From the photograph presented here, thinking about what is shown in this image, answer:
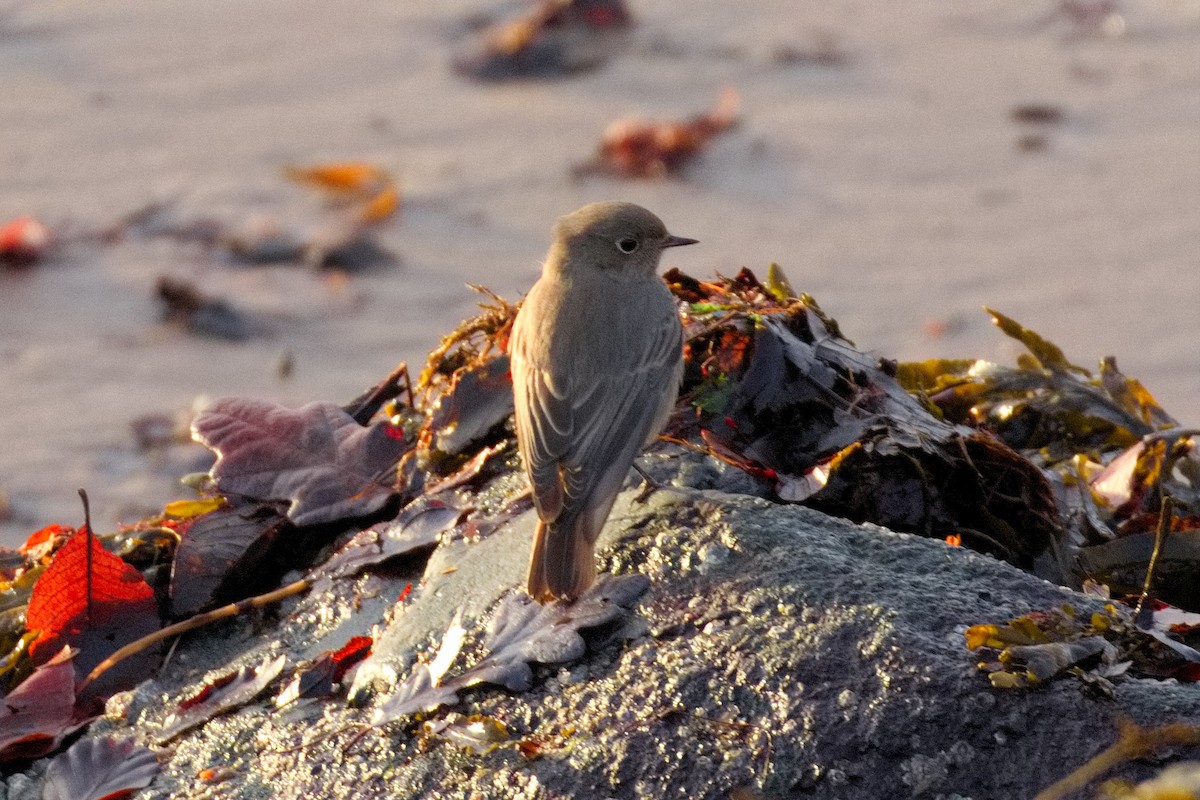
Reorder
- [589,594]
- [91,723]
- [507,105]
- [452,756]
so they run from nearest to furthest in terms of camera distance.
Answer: [452,756] → [589,594] → [91,723] → [507,105]

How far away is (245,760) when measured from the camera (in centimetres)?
366

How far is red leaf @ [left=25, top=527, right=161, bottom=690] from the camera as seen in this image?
425 cm

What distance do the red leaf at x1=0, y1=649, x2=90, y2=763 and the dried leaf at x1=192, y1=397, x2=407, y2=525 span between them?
0.71 metres

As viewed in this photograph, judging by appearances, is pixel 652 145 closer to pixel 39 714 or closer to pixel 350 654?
pixel 350 654

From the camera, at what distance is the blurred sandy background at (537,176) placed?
7801 mm

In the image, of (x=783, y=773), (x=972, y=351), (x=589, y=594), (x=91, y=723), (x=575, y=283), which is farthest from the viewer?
(x=972, y=351)

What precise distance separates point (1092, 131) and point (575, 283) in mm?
5409

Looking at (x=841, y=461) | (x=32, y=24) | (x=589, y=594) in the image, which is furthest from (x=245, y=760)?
(x=32, y=24)

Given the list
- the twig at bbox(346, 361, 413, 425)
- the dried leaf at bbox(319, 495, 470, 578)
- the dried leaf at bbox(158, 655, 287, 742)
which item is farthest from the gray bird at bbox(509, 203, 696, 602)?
the dried leaf at bbox(158, 655, 287, 742)

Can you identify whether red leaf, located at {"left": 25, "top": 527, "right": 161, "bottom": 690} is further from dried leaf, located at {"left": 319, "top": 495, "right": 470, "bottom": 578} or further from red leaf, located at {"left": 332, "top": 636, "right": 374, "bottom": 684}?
red leaf, located at {"left": 332, "top": 636, "right": 374, "bottom": 684}

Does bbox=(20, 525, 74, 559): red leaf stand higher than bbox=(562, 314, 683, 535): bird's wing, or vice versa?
bbox=(562, 314, 683, 535): bird's wing

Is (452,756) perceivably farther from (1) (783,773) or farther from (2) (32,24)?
(2) (32,24)

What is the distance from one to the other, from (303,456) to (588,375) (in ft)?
2.83

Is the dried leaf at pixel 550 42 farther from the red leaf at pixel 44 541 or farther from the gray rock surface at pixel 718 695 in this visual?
the gray rock surface at pixel 718 695
